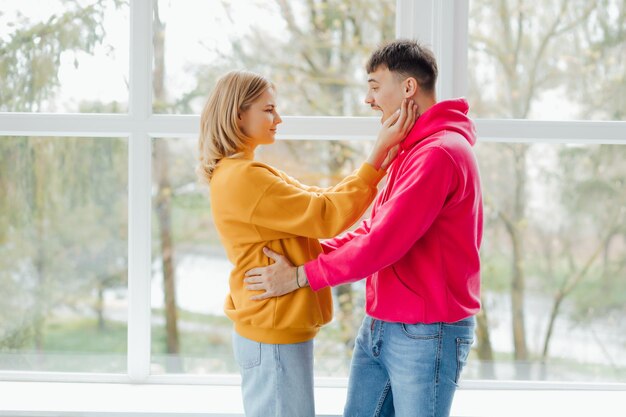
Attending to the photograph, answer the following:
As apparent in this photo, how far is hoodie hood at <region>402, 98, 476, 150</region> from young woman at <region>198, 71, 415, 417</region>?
0.09ft

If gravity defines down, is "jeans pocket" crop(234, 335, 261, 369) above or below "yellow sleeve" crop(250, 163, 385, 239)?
below

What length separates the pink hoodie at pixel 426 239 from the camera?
1454mm

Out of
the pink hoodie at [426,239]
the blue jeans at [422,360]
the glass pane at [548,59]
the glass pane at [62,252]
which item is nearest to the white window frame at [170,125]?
the glass pane at [62,252]

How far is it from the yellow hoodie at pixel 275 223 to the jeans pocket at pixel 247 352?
18 millimetres

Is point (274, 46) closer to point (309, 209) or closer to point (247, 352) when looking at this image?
point (309, 209)

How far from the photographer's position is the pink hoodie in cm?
145

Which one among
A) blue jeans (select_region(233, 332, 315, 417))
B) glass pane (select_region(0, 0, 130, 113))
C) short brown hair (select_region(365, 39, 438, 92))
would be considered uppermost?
glass pane (select_region(0, 0, 130, 113))

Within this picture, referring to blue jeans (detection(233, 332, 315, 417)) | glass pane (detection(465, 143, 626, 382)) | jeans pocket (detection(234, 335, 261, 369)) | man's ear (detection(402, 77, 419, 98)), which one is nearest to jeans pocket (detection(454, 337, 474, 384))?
blue jeans (detection(233, 332, 315, 417))

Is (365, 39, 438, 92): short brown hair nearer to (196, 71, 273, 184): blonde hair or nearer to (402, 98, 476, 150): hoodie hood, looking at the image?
(402, 98, 476, 150): hoodie hood

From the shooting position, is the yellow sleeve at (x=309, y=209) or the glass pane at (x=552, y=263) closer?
the yellow sleeve at (x=309, y=209)

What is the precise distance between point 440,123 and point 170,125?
948mm

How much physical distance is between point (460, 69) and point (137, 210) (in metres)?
1.15

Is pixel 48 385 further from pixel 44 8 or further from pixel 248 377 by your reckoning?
pixel 44 8

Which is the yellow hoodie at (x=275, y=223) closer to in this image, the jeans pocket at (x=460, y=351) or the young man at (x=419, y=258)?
the young man at (x=419, y=258)
